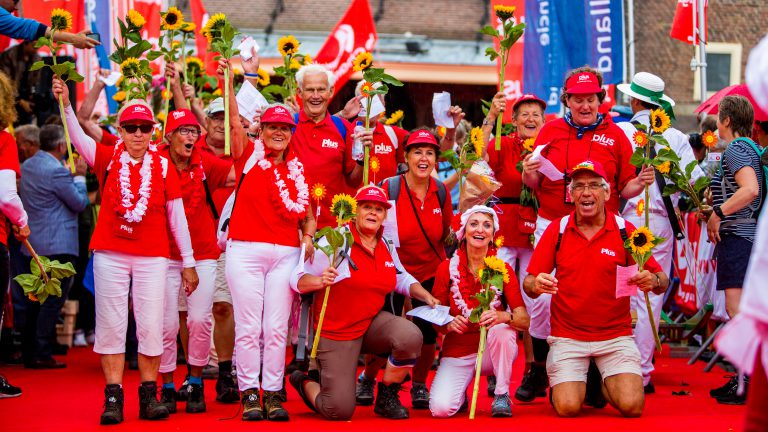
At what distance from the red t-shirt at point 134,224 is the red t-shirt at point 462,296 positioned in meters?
1.85

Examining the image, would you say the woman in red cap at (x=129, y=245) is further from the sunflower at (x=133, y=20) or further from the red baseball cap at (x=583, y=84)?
the red baseball cap at (x=583, y=84)

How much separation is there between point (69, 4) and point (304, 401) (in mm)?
6620

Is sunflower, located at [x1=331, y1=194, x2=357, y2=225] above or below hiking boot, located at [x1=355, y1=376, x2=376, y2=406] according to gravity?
above

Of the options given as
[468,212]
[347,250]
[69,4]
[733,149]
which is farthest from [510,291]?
[69,4]

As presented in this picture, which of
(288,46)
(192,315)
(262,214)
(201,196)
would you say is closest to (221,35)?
(288,46)

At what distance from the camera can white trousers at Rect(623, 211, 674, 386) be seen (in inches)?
338

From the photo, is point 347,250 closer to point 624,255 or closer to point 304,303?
point 304,303

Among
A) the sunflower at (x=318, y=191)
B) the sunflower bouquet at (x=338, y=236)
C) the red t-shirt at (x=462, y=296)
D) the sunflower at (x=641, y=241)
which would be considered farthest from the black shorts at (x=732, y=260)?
the sunflower at (x=318, y=191)

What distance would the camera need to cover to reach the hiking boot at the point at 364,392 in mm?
8125

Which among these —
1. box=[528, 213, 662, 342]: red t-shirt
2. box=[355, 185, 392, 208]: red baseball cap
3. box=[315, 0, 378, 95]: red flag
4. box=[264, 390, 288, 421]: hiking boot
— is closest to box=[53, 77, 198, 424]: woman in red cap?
box=[264, 390, 288, 421]: hiking boot

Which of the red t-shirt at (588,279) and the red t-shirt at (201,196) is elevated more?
the red t-shirt at (201,196)

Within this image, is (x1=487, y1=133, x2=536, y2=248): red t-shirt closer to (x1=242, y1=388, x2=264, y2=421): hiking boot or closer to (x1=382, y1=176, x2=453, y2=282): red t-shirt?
(x1=382, y1=176, x2=453, y2=282): red t-shirt

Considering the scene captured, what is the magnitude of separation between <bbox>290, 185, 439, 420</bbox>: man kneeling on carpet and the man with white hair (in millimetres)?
1916

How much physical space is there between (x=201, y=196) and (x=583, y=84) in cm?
273
